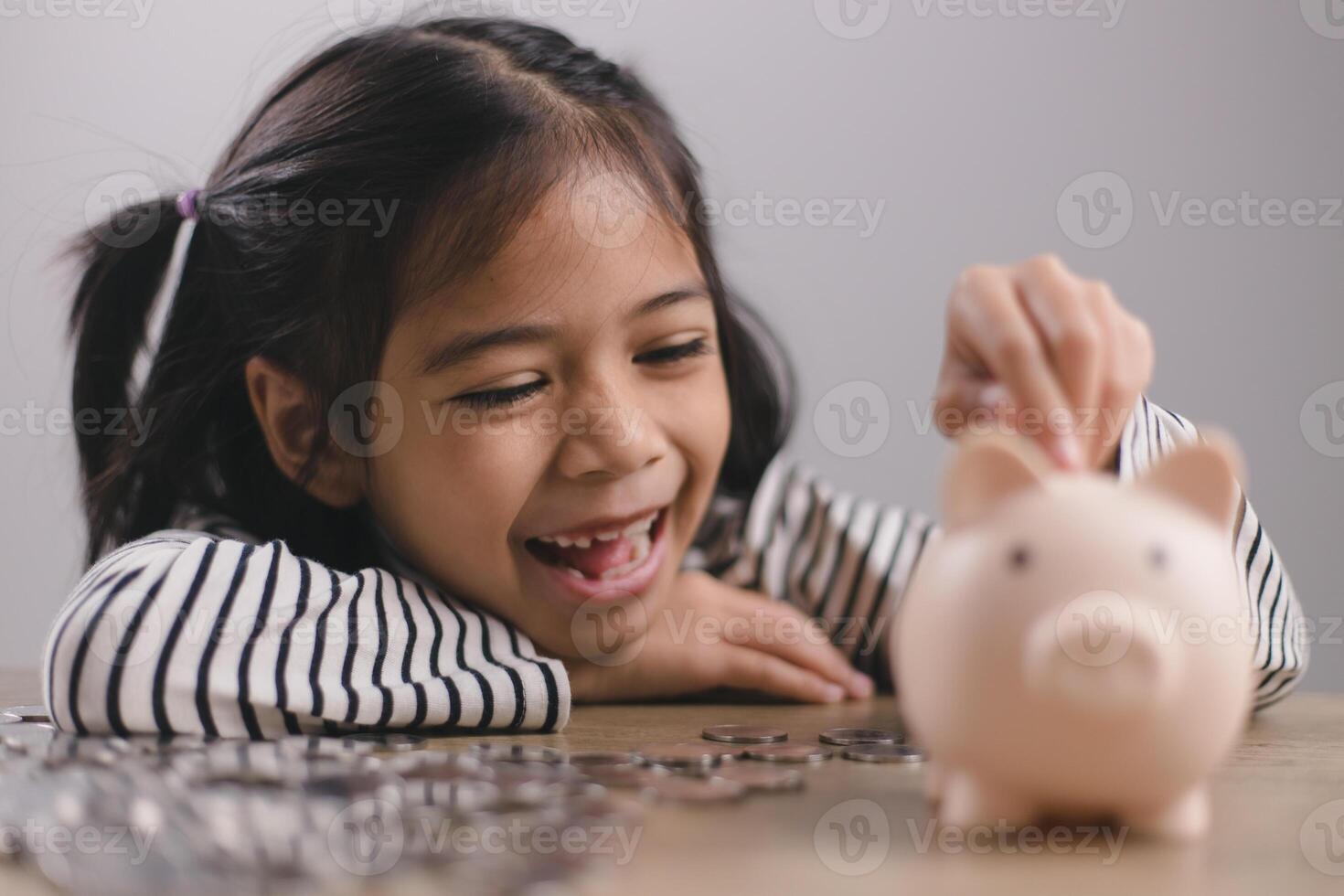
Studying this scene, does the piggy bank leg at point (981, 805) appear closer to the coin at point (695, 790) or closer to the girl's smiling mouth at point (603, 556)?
the coin at point (695, 790)

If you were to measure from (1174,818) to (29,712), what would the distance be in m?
A: 0.69

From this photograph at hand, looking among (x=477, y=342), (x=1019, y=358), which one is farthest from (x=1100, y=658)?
(x=477, y=342)

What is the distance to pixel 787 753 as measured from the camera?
63 centimetres

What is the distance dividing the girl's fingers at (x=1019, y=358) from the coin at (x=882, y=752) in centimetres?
18

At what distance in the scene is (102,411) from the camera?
106 cm

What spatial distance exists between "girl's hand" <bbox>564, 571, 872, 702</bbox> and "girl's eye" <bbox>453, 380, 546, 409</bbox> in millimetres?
206

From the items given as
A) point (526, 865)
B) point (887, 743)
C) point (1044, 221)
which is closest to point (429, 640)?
point (887, 743)

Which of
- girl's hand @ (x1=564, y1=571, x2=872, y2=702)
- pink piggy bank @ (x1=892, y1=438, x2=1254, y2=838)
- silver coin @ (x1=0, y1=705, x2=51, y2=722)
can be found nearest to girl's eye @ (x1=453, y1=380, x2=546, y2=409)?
girl's hand @ (x1=564, y1=571, x2=872, y2=702)

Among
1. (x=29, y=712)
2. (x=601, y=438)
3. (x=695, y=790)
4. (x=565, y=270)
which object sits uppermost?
(x=565, y=270)

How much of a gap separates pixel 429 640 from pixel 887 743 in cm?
29

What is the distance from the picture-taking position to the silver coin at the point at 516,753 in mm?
597

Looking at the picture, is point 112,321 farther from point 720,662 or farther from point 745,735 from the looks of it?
point 745,735

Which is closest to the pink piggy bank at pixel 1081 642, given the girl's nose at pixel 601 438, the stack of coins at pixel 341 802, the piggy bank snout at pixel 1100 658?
the piggy bank snout at pixel 1100 658

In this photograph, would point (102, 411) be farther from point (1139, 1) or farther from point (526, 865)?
point (1139, 1)
